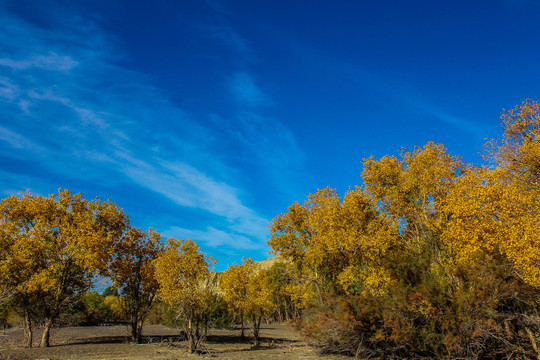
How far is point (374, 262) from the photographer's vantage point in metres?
21.8

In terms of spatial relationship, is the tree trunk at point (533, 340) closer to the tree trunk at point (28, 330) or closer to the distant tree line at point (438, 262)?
the distant tree line at point (438, 262)

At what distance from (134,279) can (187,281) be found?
31.9 ft

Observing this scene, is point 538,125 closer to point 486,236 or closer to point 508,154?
point 508,154

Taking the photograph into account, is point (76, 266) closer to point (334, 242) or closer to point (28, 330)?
point (28, 330)

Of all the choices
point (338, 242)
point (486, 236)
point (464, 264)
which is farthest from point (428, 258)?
point (338, 242)

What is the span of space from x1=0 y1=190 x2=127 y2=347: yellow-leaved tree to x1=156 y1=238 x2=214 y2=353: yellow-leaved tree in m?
5.90

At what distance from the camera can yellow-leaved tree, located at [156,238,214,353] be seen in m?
21.0

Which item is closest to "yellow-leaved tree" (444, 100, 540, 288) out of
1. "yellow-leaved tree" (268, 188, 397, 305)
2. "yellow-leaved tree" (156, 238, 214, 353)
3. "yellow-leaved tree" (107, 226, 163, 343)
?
"yellow-leaved tree" (268, 188, 397, 305)

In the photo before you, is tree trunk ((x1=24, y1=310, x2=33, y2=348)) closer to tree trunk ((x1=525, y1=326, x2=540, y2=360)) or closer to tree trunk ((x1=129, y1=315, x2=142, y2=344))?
tree trunk ((x1=129, y1=315, x2=142, y2=344))

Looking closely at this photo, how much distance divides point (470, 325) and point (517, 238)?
4.31 m

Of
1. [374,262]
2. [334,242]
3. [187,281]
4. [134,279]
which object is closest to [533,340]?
[374,262]

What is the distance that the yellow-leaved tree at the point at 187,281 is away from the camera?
2098cm

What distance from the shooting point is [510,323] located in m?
15.0

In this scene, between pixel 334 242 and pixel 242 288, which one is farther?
pixel 242 288
